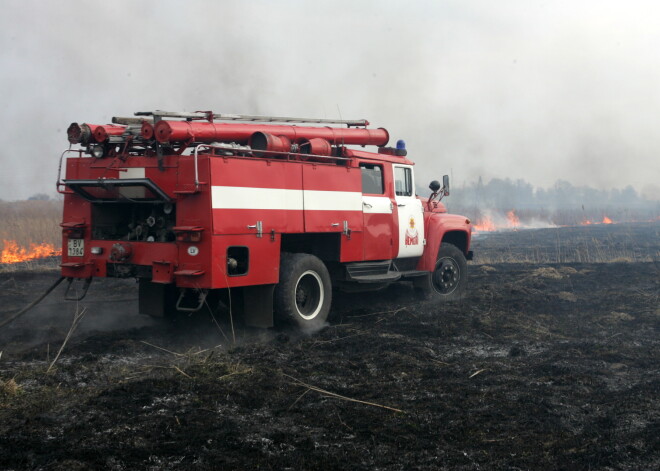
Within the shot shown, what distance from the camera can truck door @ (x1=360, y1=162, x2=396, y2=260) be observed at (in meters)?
10.4

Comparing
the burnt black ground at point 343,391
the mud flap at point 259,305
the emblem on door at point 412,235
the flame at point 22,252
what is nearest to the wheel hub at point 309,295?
the burnt black ground at point 343,391

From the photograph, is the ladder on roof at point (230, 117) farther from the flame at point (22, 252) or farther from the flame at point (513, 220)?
the flame at point (513, 220)

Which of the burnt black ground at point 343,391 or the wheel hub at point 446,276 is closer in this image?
the burnt black ground at point 343,391

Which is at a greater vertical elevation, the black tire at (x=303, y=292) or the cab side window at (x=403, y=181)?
the cab side window at (x=403, y=181)

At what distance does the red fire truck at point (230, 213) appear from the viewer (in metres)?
7.83

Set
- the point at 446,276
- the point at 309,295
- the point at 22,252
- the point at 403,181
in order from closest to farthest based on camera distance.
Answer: the point at 309,295
the point at 403,181
the point at 446,276
the point at 22,252

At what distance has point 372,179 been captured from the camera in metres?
10.7

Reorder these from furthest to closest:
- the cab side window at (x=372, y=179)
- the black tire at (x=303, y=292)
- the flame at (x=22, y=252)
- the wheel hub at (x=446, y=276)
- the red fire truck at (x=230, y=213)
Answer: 1. the flame at (x=22, y=252)
2. the wheel hub at (x=446, y=276)
3. the cab side window at (x=372, y=179)
4. the black tire at (x=303, y=292)
5. the red fire truck at (x=230, y=213)

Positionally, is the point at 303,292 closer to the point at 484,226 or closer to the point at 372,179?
the point at 372,179

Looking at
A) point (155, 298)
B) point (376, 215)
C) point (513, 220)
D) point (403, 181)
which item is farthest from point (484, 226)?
point (155, 298)

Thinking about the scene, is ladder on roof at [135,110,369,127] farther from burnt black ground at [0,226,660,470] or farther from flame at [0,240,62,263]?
flame at [0,240,62,263]

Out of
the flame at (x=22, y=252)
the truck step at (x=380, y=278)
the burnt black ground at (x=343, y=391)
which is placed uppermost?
the flame at (x=22, y=252)

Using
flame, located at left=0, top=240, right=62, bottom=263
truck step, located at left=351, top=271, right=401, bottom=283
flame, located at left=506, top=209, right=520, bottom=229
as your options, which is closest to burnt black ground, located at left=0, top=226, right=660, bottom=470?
truck step, located at left=351, top=271, right=401, bottom=283

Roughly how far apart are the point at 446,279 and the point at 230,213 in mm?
5704
